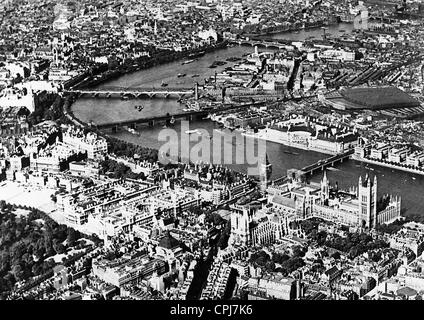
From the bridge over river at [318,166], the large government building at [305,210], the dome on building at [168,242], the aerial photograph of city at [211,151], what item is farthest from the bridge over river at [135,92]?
the dome on building at [168,242]

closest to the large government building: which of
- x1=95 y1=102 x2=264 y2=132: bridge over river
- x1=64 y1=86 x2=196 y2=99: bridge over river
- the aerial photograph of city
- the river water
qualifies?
the aerial photograph of city

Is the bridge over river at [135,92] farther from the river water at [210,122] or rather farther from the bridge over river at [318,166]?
the bridge over river at [318,166]

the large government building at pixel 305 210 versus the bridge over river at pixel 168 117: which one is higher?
the large government building at pixel 305 210

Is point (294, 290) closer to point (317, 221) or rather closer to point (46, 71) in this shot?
point (317, 221)

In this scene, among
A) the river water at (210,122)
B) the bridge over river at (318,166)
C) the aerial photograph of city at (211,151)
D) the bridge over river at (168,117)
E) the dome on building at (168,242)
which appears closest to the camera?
the aerial photograph of city at (211,151)
